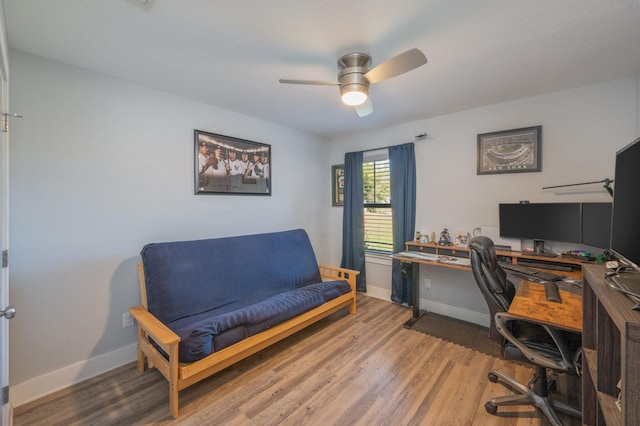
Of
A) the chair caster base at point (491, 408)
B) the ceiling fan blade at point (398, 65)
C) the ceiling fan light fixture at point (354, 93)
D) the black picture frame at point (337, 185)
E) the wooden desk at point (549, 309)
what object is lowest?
the chair caster base at point (491, 408)

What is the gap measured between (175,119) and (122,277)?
1.54 meters

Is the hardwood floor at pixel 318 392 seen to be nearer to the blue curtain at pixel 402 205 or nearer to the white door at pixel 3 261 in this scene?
the white door at pixel 3 261

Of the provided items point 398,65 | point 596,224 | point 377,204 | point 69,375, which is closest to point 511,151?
point 596,224

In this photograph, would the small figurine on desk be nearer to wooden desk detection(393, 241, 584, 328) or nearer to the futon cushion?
wooden desk detection(393, 241, 584, 328)

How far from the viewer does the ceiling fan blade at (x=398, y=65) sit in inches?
60.2

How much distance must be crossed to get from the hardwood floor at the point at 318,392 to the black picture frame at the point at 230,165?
1767 millimetres

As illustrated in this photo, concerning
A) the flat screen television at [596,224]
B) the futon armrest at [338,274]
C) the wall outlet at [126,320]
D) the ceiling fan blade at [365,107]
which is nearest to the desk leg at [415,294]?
the futon armrest at [338,274]

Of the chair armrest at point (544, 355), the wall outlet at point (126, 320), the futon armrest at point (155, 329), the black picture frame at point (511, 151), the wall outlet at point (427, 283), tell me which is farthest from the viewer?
the wall outlet at point (427, 283)

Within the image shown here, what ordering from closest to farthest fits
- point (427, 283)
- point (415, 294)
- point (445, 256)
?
1. point (445, 256)
2. point (415, 294)
3. point (427, 283)

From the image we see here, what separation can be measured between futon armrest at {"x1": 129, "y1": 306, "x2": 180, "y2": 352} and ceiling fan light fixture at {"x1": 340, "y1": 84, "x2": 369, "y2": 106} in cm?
202

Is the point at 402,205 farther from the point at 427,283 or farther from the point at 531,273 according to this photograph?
the point at 531,273

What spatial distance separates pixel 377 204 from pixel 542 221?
1899 mm

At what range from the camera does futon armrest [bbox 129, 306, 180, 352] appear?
5.44ft

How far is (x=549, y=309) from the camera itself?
152 cm
